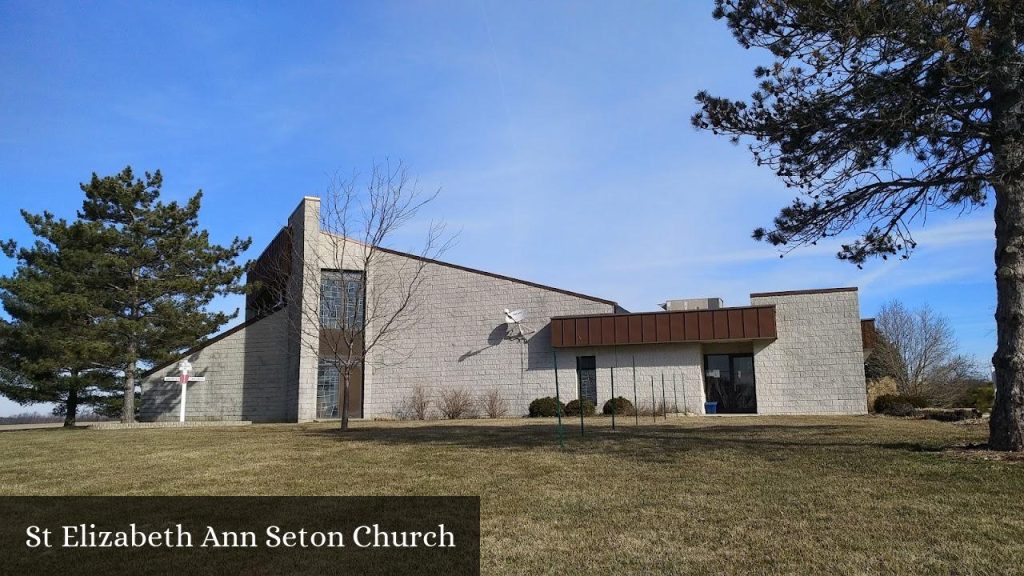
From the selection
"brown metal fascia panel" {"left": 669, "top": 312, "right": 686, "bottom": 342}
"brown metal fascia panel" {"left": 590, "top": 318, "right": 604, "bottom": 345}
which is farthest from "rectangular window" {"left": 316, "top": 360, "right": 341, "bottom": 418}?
"brown metal fascia panel" {"left": 669, "top": 312, "right": 686, "bottom": 342}

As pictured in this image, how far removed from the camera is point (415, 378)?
97.1ft

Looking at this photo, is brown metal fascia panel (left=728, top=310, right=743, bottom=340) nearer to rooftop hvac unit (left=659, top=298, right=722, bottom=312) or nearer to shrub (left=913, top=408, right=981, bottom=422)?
rooftop hvac unit (left=659, top=298, right=722, bottom=312)

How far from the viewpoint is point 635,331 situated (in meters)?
26.4

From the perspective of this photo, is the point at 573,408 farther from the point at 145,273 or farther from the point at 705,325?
the point at 145,273

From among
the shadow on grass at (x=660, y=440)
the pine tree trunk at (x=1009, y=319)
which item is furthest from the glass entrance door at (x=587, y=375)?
the pine tree trunk at (x=1009, y=319)

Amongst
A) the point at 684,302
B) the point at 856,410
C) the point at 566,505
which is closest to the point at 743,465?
the point at 566,505

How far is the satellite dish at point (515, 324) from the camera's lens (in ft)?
92.8

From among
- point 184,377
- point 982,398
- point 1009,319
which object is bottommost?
point 982,398

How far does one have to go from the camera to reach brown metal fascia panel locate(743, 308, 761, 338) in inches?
979

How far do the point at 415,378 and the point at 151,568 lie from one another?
2469cm

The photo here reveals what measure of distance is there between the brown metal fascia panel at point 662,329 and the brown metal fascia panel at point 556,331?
3636mm

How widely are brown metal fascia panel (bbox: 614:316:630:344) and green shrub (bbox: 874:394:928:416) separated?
9087mm

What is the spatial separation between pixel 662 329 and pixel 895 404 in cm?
821
